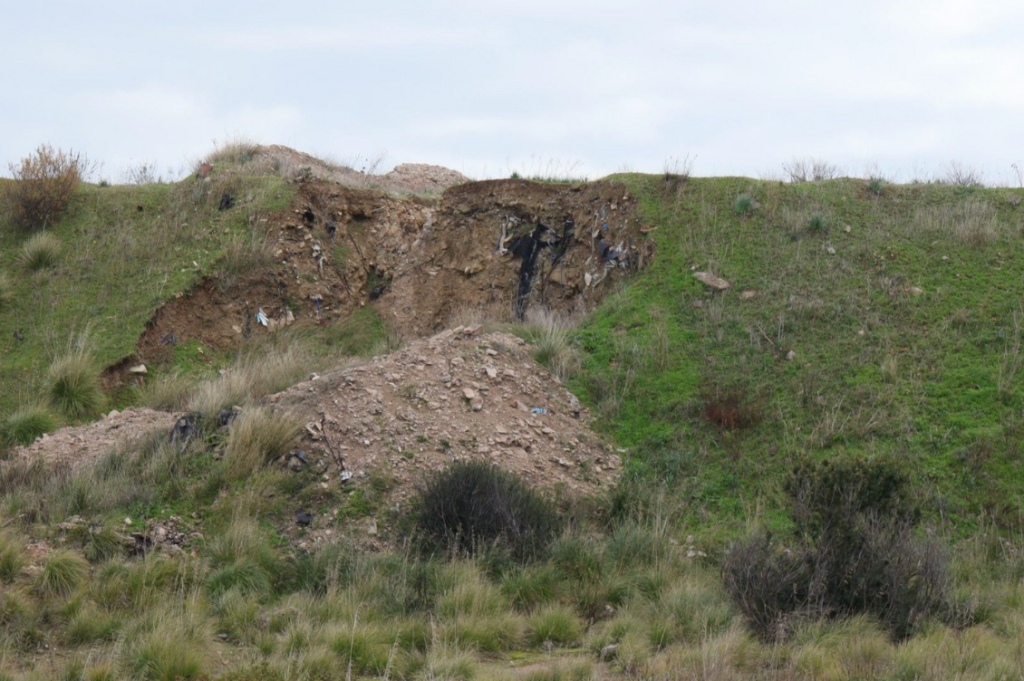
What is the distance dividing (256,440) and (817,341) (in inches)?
281

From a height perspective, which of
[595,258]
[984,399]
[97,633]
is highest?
[595,258]

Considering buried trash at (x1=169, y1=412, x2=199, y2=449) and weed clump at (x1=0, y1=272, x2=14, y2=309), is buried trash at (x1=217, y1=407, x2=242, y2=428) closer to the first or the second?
buried trash at (x1=169, y1=412, x2=199, y2=449)

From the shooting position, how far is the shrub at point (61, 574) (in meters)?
7.43

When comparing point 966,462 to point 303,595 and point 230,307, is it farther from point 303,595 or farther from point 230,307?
point 230,307

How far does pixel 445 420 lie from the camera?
34.3ft

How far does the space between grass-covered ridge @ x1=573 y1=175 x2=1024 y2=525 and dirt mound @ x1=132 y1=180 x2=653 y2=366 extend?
1211 mm

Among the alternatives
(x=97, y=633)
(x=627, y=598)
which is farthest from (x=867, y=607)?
(x=97, y=633)

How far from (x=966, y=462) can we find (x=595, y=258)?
7.07 metres

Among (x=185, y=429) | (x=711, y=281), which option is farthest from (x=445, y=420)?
(x=711, y=281)

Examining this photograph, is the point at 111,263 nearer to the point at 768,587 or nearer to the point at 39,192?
the point at 39,192

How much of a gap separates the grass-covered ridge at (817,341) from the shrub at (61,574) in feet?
19.6

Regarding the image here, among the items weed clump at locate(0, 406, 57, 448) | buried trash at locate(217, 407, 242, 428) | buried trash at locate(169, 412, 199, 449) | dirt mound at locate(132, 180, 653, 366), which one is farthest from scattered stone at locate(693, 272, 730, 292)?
weed clump at locate(0, 406, 57, 448)

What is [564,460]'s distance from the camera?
10.5 meters

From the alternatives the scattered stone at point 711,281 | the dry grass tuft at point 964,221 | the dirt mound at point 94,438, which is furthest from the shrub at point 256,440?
the dry grass tuft at point 964,221
